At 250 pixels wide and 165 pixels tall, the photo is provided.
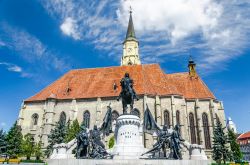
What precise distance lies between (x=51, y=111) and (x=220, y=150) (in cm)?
2457

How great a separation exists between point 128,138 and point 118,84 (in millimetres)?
24081

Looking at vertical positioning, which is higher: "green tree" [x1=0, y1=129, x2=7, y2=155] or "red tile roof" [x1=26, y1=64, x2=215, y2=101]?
"red tile roof" [x1=26, y1=64, x2=215, y2=101]

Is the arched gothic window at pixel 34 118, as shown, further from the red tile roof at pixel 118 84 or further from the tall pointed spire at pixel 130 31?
the tall pointed spire at pixel 130 31

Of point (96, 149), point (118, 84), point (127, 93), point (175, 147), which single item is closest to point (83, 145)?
point (96, 149)

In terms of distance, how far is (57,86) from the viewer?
39188 millimetres

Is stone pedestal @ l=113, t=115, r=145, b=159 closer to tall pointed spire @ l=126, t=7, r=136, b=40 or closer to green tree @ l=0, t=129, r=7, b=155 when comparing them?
green tree @ l=0, t=129, r=7, b=155

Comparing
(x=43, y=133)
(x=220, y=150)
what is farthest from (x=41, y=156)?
(x=220, y=150)

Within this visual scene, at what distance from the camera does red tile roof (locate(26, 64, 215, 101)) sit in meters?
35.5

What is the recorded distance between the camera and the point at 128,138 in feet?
41.9

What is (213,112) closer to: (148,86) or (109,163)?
(148,86)

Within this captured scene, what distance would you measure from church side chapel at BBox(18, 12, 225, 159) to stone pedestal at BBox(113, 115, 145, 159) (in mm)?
18378

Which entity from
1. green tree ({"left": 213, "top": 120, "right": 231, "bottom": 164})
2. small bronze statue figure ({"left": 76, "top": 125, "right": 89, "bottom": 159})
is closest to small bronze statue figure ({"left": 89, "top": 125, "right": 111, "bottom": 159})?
small bronze statue figure ({"left": 76, "top": 125, "right": 89, "bottom": 159})

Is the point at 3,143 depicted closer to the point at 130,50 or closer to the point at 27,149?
the point at 27,149

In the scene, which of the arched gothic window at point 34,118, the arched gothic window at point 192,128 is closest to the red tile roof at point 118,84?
the arched gothic window at point 34,118
